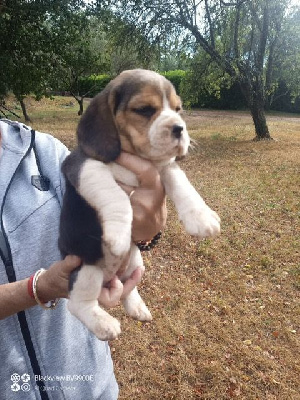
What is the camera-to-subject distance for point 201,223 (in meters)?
2.12

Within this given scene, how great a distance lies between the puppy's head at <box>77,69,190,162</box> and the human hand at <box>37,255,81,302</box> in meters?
0.64

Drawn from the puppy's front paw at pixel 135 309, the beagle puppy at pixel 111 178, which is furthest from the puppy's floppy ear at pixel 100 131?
the puppy's front paw at pixel 135 309

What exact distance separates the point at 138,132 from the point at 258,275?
563 cm

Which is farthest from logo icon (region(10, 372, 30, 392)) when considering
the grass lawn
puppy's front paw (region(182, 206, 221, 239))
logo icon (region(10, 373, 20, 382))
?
the grass lawn

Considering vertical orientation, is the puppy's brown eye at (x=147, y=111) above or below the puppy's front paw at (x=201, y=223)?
above

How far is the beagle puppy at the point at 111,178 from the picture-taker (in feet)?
7.00

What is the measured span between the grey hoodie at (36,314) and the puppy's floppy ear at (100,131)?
0.32 metres

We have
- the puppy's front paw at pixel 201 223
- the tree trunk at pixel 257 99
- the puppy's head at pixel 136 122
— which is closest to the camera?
the puppy's front paw at pixel 201 223

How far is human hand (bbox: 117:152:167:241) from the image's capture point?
2.33m

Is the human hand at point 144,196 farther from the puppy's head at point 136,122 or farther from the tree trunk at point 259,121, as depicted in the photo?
the tree trunk at point 259,121

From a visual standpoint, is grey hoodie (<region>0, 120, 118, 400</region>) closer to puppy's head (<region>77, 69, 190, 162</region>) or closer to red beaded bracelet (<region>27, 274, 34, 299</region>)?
red beaded bracelet (<region>27, 274, 34, 299</region>)

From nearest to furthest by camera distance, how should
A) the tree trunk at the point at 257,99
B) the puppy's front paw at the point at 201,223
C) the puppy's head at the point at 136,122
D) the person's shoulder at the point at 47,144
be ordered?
the puppy's front paw at the point at 201,223 < the puppy's head at the point at 136,122 < the person's shoulder at the point at 47,144 < the tree trunk at the point at 257,99

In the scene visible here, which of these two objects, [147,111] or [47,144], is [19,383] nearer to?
[47,144]

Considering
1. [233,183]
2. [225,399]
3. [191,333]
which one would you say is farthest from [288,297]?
[233,183]
